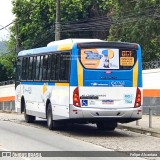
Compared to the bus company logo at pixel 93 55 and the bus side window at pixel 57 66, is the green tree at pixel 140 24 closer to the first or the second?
the bus side window at pixel 57 66

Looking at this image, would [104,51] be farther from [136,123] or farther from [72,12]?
[72,12]

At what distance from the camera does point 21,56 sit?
24641 millimetres

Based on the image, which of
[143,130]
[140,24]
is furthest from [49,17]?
[143,130]

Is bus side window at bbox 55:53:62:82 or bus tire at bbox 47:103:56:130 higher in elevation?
bus side window at bbox 55:53:62:82

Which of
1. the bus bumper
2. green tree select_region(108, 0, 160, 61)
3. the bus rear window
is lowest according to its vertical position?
the bus bumper

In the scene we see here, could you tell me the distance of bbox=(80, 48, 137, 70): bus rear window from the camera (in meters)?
18.1

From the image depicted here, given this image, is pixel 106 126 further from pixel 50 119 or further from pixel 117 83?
pixel 117 83

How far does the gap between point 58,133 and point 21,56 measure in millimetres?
6574

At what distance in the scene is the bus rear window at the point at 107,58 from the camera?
18125 millimetres

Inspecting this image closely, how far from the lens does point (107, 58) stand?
18.3m

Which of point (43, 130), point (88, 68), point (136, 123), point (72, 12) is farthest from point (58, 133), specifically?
point (72, 12)

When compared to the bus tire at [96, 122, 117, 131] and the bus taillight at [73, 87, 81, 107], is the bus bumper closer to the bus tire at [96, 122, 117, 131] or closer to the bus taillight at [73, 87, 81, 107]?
the bus taillight at [73, 87, 81, 107]

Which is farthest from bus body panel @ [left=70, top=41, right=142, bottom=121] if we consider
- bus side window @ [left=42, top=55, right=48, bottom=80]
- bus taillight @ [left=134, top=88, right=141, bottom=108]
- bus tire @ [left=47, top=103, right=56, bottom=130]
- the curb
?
bus side window @ [left=42, top=55, right=48, bottom=80]

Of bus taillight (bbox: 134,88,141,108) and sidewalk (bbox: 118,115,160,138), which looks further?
sidewalk (bbox: 118,115,160,138)
